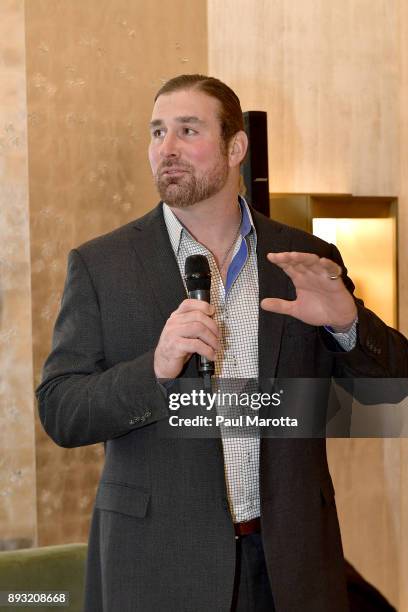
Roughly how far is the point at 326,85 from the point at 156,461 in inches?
76.7

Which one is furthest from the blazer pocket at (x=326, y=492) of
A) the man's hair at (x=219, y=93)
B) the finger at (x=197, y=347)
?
the man's hair at (x=219, y=93)

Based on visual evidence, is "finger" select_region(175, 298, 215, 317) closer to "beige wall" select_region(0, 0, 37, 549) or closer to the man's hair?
the man's hair

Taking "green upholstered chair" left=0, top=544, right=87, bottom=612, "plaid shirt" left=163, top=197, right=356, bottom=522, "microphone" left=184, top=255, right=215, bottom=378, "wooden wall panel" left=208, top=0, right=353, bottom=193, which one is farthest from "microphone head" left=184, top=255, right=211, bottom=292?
"wooden wall panel" left=208, top=0, right=353, bottom=193

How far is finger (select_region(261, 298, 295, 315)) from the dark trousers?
42cm

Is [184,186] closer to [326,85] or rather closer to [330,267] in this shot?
[330,267]

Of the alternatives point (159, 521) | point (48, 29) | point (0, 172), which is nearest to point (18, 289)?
point (0, 172)

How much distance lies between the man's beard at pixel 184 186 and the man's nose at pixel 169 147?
0.05 ft

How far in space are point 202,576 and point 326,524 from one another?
Answer: 27 centimetres

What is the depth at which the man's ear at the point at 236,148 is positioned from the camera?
1.89 meters

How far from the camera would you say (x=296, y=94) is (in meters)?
3.15

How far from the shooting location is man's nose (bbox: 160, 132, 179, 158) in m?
1.74

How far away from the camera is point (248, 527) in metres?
1.62

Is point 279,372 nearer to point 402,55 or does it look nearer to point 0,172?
point 0,172

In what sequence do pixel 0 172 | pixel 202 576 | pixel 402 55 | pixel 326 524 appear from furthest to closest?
pixel 402 55, pixel 0 172, pixel 326 524, pixel 202 576
